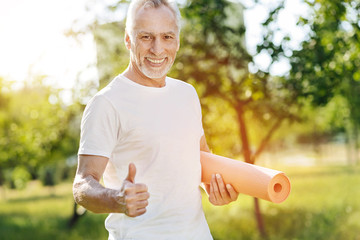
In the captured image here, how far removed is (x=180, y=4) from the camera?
20.7 ft

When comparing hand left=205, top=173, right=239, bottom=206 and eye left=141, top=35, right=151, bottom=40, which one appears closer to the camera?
eye left=141, top=35, right=151, bottom=40

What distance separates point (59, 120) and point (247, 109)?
406cm

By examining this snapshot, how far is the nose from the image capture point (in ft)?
6.28

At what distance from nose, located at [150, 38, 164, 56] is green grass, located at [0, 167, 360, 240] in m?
7.55

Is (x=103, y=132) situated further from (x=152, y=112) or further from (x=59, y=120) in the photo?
(x=59, y=120)

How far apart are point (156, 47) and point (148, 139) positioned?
0.39m

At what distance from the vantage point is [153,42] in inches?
75.6

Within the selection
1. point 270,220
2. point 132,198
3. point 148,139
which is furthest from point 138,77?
point 270,220

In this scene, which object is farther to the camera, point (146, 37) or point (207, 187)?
point (207, 187)

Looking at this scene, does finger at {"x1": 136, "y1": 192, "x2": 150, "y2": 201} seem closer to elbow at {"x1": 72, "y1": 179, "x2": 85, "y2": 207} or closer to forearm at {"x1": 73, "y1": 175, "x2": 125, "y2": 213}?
forearm at {"x1": 73, "y1": 175, "x2": 125, "y2": 213}

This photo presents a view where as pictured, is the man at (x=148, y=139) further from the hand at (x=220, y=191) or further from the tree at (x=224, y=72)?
the tree at (x=224, y=72)

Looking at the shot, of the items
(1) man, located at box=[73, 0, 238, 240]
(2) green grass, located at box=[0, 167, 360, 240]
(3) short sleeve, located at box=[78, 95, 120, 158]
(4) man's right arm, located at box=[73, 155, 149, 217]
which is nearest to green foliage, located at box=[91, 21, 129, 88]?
(2) green grass, located at box=[0, 167, 360, 240]

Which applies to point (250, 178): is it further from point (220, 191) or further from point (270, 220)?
point (270, 220)

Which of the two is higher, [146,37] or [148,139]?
[146,37]
